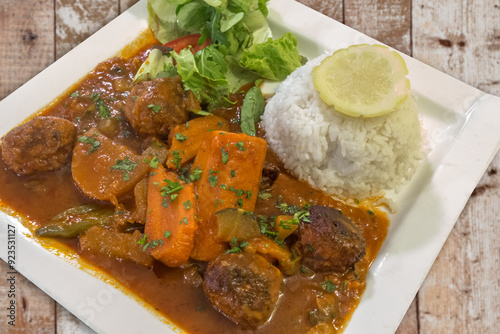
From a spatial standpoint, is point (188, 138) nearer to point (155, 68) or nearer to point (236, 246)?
point (155, 68)

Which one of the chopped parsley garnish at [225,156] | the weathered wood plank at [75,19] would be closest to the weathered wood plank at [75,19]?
the weathered wood plank at [75,19]

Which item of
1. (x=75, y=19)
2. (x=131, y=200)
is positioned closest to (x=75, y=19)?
(x=75, y=19)

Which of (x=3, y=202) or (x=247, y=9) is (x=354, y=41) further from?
(x=3, y=202)

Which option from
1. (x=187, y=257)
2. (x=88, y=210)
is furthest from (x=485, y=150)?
(x=88, y=210)

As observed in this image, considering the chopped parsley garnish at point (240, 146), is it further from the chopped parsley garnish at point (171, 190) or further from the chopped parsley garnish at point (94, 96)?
the chopped parsley garnish at point (94, 96)

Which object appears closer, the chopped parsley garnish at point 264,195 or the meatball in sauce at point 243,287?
the meatball in sauce at point 243,287

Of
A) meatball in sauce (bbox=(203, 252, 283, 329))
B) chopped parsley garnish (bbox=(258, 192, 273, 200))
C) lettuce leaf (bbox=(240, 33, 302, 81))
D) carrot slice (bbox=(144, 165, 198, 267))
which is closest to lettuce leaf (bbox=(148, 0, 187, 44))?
lettuce leaf (bbox=(240, 33, 302, 81))

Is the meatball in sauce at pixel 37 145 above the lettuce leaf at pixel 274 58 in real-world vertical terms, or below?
below
